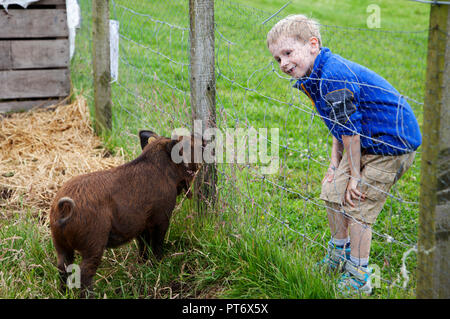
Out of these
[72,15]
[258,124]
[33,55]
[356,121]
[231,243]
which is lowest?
[231,243]

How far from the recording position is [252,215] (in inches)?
127

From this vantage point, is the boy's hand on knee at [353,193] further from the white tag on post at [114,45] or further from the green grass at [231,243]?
the white tag on post at [114,45]

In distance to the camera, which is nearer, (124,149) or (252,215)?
(252,215)

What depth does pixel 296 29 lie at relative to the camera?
2871 millimetres

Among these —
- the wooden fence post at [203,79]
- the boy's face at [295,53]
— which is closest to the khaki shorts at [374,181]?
the boy's face at [295,53]

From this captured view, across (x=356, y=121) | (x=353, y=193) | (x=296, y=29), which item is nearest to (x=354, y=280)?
(x=353, y=193)

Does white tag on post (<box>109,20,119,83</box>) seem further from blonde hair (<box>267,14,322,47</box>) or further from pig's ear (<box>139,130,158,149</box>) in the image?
blonde hair (<box>267,14,322,47</box>)

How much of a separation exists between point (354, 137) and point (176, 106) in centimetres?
150

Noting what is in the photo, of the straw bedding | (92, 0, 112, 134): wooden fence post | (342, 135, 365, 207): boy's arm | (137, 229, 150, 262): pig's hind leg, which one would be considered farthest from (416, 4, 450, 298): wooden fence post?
(92, 0, 112, 134): wooden fence post

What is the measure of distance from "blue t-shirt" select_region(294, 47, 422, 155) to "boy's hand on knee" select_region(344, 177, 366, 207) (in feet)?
0.68

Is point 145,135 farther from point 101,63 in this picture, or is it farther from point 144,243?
point 101,63

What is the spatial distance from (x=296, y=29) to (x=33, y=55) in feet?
13.7
